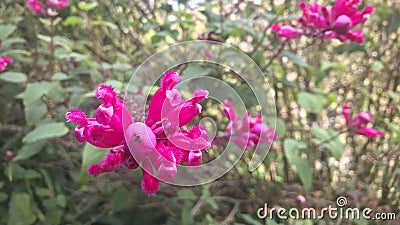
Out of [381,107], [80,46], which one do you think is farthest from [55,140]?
[381,107]

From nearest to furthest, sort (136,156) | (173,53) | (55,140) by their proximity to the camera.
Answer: (136,156)
(173,53)
(55,140)

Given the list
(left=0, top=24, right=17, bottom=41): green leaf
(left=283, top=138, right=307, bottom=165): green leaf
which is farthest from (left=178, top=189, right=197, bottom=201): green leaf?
(left=0, top=24, right=17, bottom=41): green leaf

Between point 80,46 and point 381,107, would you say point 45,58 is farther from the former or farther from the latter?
point 381,107

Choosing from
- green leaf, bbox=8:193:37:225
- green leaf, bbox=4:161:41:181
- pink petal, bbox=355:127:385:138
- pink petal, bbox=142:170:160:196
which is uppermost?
pink petal, bbox=355:127:385:138

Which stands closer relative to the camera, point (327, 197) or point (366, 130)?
point (366, 130)

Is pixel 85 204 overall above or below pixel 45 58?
below

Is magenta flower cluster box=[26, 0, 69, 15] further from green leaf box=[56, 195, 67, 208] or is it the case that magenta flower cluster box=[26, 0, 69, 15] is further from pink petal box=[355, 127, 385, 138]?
pink petal box=[355, 127, 385, 138]
